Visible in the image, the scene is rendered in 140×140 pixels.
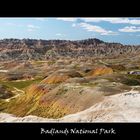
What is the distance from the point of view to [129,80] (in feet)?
149

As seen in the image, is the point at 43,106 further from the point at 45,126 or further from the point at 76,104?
the point at 45,126

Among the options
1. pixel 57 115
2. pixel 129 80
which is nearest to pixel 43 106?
pixel 57 115

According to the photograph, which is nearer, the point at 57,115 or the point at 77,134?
the point at 77,134

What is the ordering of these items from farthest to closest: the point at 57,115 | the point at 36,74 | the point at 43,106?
1. the point at 36,74
2. the point at 43,106
3. the point at 57,115

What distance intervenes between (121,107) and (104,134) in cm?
1023

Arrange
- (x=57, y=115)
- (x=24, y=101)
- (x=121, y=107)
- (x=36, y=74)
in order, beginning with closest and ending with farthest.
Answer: (x=121, y=107)
(x=57, y=115)
(x=24, y=101)
(x=36, y=74)

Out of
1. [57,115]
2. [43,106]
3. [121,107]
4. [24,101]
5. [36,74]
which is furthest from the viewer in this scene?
[36,74]
